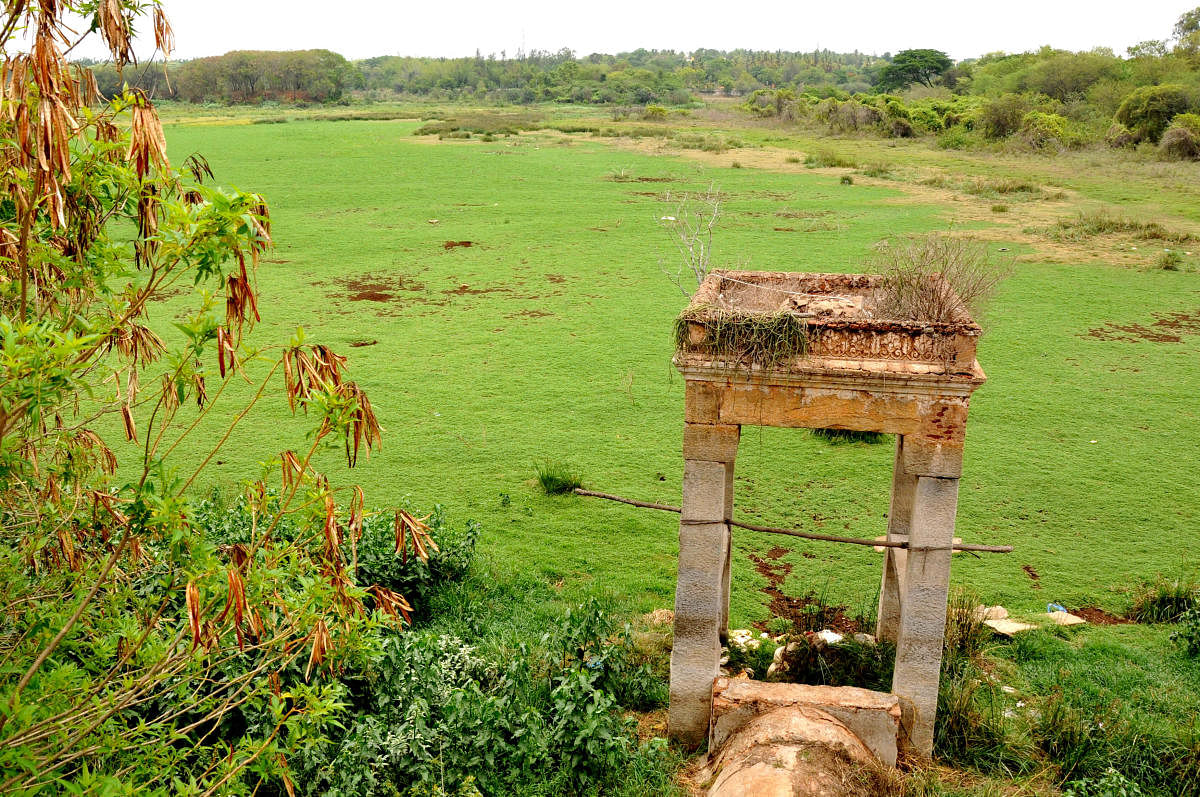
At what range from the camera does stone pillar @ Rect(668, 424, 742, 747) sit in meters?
5.82

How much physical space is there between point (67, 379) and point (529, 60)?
125659 millimetres

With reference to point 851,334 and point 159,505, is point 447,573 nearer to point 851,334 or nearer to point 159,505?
point 851,334

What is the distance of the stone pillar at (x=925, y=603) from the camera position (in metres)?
5.62

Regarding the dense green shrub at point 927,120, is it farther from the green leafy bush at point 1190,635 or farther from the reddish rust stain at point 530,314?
the green leafy bush at point 1190,635

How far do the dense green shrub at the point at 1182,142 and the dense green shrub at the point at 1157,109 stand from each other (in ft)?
8.82

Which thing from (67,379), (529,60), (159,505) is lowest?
(159,505)

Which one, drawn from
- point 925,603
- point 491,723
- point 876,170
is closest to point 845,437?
point 925,603

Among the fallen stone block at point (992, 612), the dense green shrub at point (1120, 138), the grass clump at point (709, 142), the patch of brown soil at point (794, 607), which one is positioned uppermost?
the dense green shrub at point (1120, 138)

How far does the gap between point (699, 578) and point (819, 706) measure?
1.04m

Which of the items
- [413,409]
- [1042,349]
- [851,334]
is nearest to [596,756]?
[851,334]

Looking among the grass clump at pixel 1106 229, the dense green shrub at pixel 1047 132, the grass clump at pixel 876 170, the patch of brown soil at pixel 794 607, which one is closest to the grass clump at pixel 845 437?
the patch of brown soil at pixel 794 607

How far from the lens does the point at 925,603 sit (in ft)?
18.8

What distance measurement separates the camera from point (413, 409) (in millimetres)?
12586

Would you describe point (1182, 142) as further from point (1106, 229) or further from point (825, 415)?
point (825, 415)
